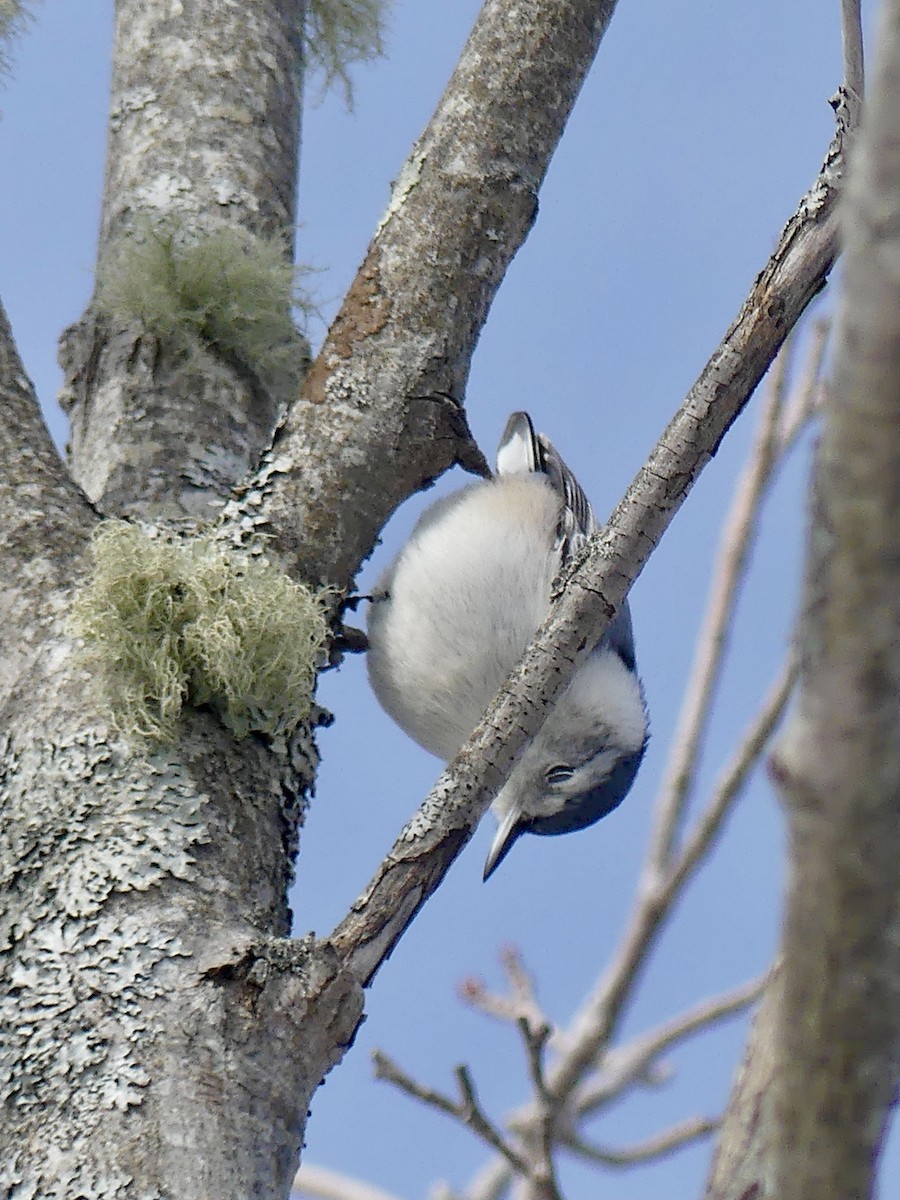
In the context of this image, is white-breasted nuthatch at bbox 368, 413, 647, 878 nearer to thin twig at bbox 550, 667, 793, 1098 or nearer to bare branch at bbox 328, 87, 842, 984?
thin twig at bbox 550, 667, 793, 1098

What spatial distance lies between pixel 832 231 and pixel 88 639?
3.85ft

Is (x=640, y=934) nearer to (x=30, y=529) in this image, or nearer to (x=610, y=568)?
Answer: (x=610, y=568)

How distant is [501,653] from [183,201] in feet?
3.73

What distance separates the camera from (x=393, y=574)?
3209 mm

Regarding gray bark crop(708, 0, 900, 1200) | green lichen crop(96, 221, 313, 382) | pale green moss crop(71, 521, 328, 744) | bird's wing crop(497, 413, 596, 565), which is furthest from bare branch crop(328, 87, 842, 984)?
bird's wing crop(497, 413, 596, 565)

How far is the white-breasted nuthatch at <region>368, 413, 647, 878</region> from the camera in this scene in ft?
10.0

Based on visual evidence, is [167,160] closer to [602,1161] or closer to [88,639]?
[88,639]

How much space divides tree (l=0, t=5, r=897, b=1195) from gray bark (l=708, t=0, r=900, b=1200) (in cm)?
109

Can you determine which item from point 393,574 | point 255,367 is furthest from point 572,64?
point 393,574

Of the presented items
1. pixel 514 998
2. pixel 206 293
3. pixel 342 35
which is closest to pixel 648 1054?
pixel 514 998

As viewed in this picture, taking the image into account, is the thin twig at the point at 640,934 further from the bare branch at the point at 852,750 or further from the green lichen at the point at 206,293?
the bare branch at the point at 852,750

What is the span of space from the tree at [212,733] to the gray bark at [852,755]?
43.0 inches

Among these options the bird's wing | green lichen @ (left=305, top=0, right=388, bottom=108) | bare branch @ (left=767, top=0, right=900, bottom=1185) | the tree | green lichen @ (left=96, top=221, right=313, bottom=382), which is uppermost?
green lichen @ (left=305, top=0, right=388, bottom=108)

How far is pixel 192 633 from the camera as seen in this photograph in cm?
215
